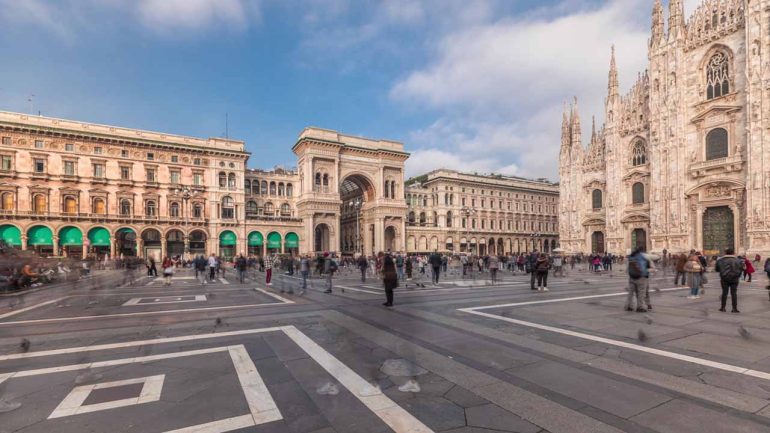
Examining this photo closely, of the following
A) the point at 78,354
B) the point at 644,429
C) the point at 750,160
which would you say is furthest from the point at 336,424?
the point at 750,160

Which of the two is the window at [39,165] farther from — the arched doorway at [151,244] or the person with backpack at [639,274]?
the person with backpack at [639,274]

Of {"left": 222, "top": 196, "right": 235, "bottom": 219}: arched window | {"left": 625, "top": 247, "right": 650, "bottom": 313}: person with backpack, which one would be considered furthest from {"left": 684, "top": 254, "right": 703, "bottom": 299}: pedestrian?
{"left": 222, "top": 196, "right": 235, "bottom": 219}: arched window

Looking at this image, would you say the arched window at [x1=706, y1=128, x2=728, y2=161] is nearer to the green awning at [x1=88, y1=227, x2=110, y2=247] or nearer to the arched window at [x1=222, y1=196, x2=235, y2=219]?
the arched window at [x1=222, y1=196, x2=235, y2=219]

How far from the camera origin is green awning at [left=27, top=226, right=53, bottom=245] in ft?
129

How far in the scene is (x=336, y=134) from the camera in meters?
52.4

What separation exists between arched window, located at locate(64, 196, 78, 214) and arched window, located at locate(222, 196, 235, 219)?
15453 mm

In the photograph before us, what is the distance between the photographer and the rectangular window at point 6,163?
Answer: 3922 centimetres

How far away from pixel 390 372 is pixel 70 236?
50.3 m

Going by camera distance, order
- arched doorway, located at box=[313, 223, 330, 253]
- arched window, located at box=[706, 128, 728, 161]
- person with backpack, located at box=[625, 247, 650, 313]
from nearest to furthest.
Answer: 1. person with backpack, located at box=[625, 247, 650, 313]
2. arched window, located at box=[706, 128, 728, 161]
3. arched doorway, located at box=[313, 223, 330, 253]

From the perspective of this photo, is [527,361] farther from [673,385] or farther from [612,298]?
[612,298]

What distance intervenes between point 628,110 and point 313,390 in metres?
49.1

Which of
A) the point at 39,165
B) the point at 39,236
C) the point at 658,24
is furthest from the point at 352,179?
the point at 658,24

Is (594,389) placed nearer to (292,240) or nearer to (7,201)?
(292,240)

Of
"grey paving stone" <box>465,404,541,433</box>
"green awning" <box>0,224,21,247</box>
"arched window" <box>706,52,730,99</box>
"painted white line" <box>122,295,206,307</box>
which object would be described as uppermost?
A: "arched window" <box>706,52,730,99</box>
